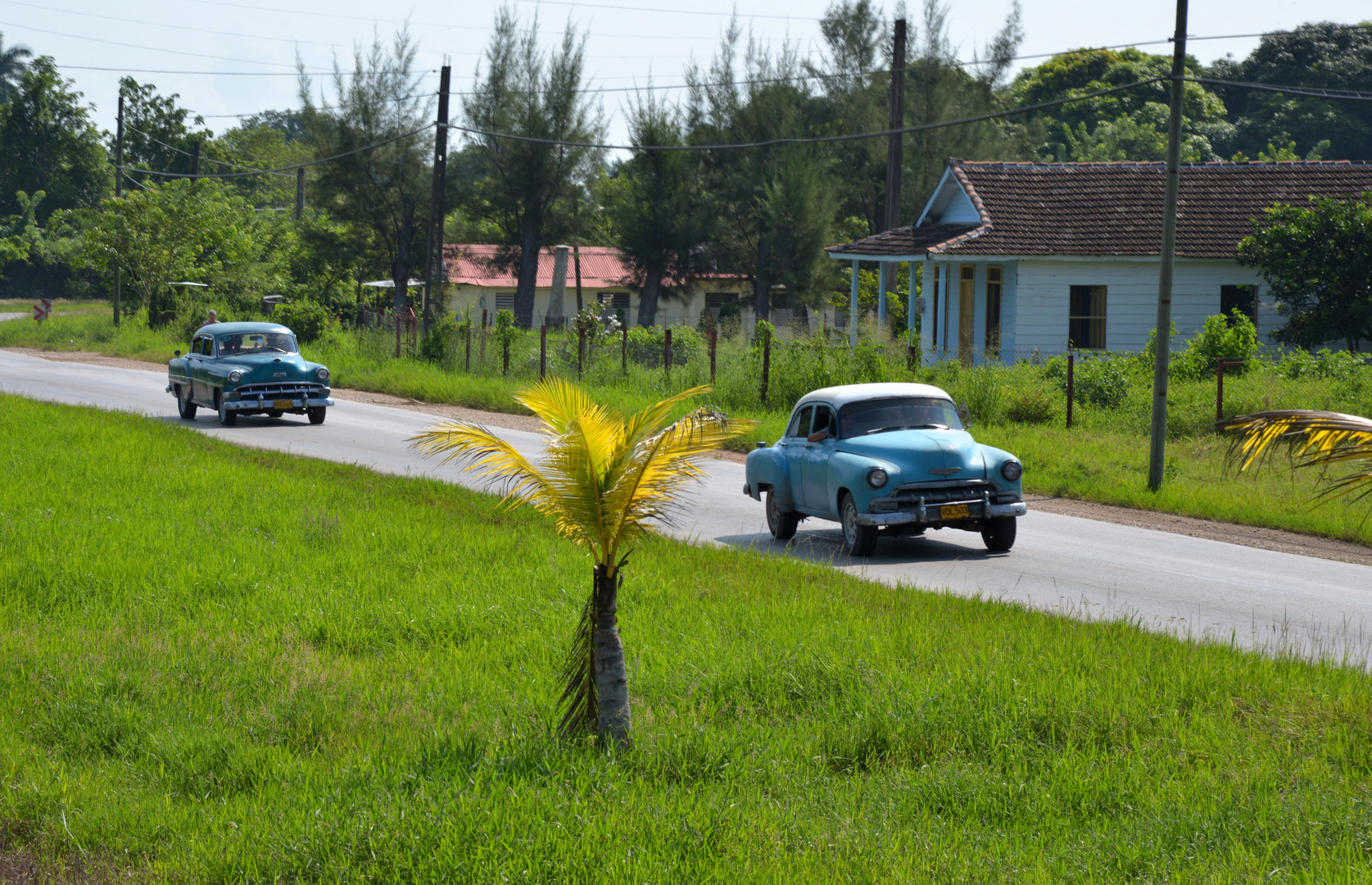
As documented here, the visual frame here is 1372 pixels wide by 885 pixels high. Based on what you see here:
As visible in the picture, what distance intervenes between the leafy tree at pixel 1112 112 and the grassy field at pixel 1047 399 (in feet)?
121

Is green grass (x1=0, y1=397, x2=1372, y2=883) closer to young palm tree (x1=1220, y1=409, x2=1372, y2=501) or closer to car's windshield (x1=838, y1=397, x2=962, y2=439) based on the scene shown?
young palm tree (x1=1220, y1=409, x2=1372, y2=501)

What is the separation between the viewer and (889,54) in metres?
55.9

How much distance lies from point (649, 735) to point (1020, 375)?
19.2 meters

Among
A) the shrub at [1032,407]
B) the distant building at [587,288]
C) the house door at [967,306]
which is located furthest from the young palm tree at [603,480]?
the distant building at [587,288]

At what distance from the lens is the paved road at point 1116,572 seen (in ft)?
30.9

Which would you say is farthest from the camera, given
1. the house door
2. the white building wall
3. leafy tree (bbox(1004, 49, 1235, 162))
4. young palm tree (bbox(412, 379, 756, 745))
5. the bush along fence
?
leafy tree (bbox(1004, 49, 1235, 162))

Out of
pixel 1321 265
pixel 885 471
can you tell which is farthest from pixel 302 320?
pixel 885 471

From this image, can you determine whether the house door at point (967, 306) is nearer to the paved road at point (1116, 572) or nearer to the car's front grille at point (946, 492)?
the paved road at point (1116, 572)

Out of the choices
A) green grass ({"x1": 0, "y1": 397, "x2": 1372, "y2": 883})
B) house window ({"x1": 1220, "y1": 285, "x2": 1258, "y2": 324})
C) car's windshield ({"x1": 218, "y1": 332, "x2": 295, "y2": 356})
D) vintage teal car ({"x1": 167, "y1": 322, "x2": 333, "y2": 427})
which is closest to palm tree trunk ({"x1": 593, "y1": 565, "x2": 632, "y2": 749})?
green grass ({"x1": 0, "y1": 397, "x2": 1372, "y2": 883})

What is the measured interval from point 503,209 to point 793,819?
5279cm

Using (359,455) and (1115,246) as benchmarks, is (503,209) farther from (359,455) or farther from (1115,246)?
(359,455)

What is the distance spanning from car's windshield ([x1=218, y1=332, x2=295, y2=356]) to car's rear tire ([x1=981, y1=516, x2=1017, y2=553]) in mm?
15411

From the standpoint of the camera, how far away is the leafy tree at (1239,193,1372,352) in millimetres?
27891

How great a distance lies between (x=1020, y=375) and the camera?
2434cm
